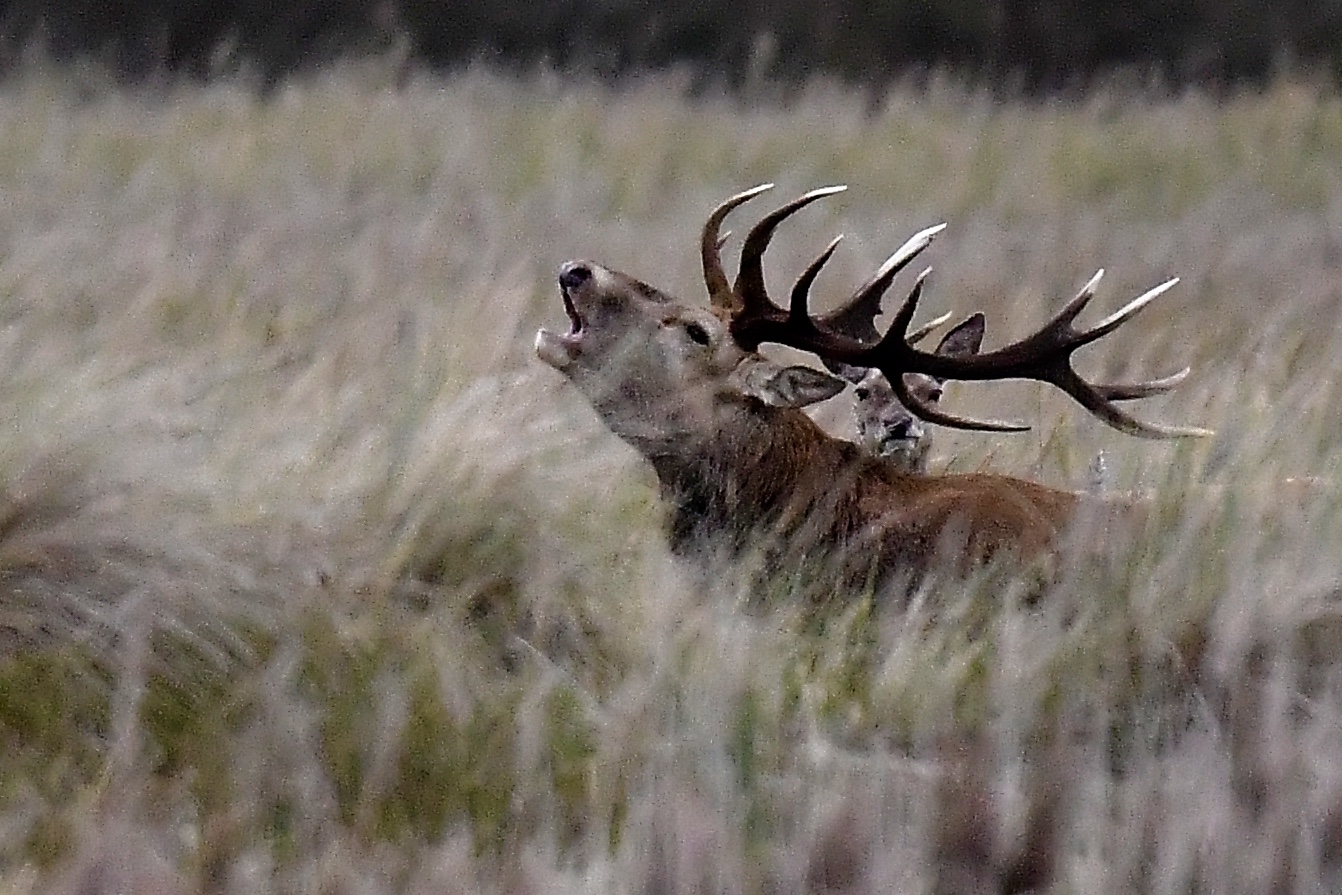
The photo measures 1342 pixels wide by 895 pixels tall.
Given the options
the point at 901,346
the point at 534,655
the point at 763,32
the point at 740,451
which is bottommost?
the point at 534,655

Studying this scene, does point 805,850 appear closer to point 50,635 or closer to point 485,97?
point 50,635

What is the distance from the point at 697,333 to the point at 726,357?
2.4 inches

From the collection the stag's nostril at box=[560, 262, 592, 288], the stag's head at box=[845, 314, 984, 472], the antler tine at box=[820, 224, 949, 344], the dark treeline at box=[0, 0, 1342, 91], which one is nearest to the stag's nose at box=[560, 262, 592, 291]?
the stag's nostril at box=[560, 262, 592, 288]

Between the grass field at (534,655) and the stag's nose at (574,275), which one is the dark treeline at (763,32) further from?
the stag's nose at (574,275)

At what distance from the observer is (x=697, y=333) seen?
4.23 metres

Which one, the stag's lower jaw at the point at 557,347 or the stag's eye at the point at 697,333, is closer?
the stag's lower jaw at the point at 557,347

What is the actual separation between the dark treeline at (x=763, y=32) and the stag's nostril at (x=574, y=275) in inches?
396

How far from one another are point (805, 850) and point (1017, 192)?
21.7ft

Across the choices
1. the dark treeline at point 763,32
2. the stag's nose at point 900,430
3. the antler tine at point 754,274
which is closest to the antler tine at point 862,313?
the antler tine at point 754,274

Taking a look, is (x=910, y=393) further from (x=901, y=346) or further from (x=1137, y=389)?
(x=1137, y=389)

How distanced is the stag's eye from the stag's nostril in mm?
182

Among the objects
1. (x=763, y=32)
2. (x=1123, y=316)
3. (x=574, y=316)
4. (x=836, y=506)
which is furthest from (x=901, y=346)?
(x=763, y=32)

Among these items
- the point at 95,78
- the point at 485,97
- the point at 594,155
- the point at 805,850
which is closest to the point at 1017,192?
the point at 594,155

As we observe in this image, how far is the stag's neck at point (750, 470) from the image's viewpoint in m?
4.09
